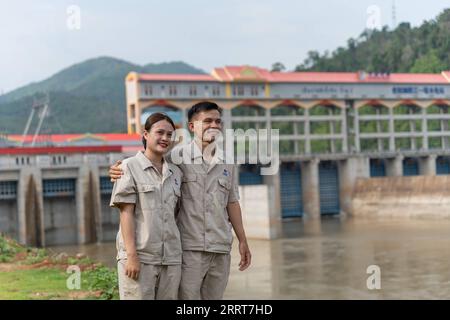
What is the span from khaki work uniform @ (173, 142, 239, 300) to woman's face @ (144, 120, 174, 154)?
0.14 meters

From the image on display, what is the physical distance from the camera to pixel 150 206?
319 cm

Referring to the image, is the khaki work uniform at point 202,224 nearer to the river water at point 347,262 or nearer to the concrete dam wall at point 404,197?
the river water at point 347,262

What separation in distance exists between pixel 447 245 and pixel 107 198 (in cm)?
1129

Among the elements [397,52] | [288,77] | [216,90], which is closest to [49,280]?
[216,90]

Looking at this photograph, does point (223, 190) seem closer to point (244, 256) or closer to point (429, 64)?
point (244, 256)

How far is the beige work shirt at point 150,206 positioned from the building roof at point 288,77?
27.7 m

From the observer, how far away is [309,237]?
24031mm

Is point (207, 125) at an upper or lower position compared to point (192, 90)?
lower

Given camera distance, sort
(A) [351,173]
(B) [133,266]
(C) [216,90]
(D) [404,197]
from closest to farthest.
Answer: (B) [133,266], (D) [404,197], (C) [216,90], (A) [351,173]

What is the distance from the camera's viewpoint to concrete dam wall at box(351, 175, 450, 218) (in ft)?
90.6

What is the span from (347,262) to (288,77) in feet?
58.1

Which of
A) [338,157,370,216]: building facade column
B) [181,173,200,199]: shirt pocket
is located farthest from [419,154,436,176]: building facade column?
[181,173,200,199]: shirt pocket

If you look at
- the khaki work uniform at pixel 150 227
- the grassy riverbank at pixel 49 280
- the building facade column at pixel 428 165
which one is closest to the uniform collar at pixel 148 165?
the khaki work uniform at pixel 150 227
